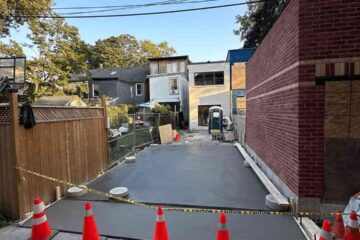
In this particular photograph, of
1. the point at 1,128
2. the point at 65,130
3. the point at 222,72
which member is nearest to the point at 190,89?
the point at 222,72

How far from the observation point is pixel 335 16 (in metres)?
3.81

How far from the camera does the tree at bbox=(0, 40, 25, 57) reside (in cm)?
1624

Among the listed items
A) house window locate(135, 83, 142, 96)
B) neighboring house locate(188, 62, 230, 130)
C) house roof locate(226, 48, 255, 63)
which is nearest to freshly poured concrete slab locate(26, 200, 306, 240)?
house roof locate(226, 48, 255, 63)

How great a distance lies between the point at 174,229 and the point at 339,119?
3135 millimetres

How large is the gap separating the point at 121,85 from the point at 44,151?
2506 centimetres

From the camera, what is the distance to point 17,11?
16.4 meters

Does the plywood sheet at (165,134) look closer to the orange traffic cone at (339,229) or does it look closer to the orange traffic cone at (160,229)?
the orange traffic cone at (160,229)

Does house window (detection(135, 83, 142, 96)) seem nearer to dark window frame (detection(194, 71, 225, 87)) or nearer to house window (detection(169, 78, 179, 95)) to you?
house window (detection(169, 78, 179, 95))

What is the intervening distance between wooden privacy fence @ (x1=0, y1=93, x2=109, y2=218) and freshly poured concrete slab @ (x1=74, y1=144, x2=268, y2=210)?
735mm

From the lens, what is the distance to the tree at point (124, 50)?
43719mm

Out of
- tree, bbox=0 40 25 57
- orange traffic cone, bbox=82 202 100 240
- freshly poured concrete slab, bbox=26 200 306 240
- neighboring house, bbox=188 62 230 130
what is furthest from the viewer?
neighboring house, bbox=188 62 230 130

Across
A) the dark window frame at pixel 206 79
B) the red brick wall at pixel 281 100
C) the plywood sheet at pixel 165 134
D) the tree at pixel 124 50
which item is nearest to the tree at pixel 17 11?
the plywood sheet at pixel 165 134

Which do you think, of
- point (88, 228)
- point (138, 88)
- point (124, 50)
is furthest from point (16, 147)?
point (124, 50)

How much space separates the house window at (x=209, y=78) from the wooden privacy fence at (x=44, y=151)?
17.0 m
